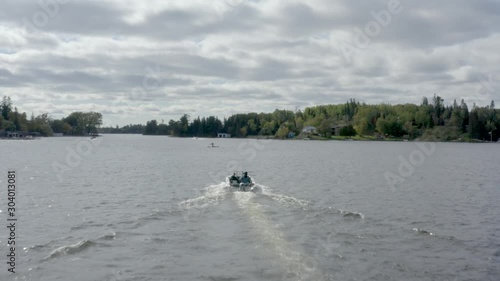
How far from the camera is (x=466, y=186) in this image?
176 ft

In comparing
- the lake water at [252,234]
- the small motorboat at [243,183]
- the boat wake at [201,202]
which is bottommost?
the lake water at [252,234]

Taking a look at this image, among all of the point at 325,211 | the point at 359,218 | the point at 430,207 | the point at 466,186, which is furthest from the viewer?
the point at 466,186

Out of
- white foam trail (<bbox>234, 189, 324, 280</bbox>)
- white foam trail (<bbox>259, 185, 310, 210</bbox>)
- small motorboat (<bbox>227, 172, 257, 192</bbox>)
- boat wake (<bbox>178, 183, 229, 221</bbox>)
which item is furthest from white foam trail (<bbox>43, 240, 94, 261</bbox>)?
small motorboat (<bbox>227, 172, 257, 192</bbox>)

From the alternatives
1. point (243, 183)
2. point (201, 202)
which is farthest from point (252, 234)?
point (243, 183)

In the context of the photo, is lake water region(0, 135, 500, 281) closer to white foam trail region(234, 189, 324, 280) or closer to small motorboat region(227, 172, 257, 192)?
white foam trail region(234, 189, 324, 280)

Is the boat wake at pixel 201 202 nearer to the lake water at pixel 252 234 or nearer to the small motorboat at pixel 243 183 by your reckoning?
the lake water at pixel 252 234

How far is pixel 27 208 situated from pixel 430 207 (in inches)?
1279

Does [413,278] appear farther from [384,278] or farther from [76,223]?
[76,223]

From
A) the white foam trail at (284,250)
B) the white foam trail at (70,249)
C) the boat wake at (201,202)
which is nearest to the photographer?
the white foam trail at (284,250)

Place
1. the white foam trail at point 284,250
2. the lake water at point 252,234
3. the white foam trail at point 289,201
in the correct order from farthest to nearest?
the white foam trail at point 289,201 → the lake water at point 252,234 → the white foam trail at point 284,250

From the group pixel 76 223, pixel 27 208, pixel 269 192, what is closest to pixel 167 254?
pixel 76 223

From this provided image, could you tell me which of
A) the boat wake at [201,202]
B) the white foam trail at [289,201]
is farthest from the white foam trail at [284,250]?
the white foam trail at [289,201]

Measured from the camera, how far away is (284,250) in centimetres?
2303

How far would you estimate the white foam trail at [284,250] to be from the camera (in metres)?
19.6
